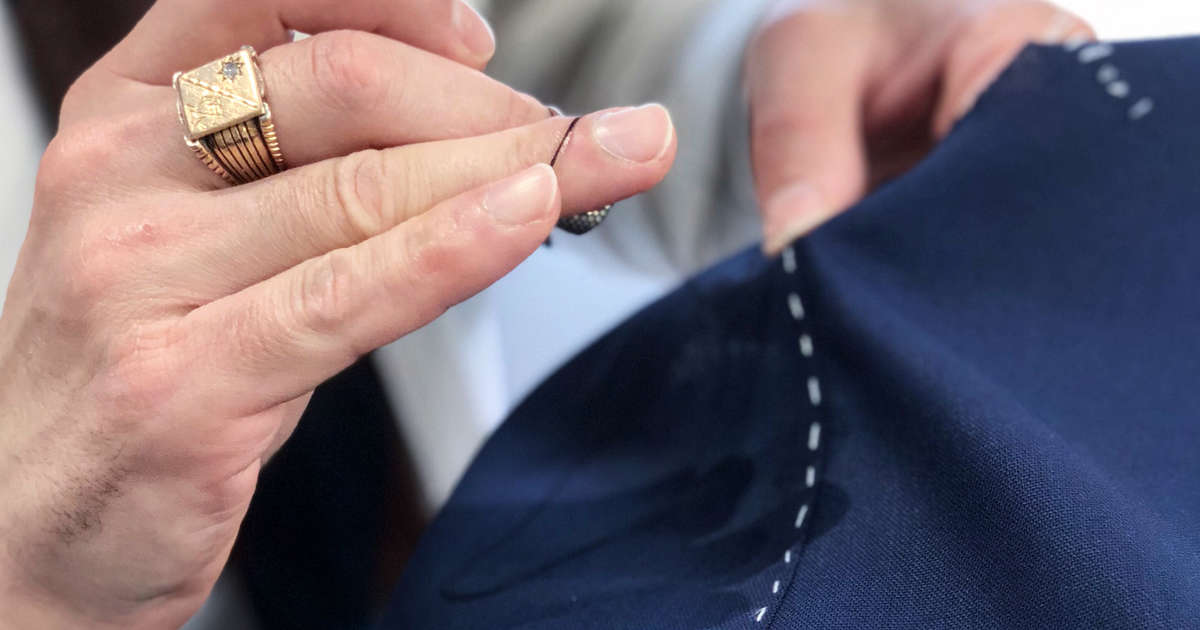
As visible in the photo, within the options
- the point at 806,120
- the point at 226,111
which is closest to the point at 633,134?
the point at 226,111

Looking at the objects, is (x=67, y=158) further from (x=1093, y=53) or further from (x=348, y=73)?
(x=1093, y=53)

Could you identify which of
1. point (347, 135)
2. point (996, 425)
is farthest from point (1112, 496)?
point (347, 135)

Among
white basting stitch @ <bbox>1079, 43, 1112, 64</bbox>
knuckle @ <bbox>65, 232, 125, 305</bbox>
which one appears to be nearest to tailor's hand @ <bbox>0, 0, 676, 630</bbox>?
knuckle @ <bbox>65, 232, 125, 305</bbox>

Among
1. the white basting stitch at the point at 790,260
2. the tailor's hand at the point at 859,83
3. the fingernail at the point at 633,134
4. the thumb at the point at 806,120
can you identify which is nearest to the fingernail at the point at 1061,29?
the tailor's hand at the point at 859,83

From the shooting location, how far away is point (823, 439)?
0.45 metres

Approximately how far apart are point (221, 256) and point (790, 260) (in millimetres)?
316

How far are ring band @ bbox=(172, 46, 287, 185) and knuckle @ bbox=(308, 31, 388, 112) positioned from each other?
1.0 inches

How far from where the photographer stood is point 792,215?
0.55m

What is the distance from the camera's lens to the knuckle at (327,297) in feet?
1.06

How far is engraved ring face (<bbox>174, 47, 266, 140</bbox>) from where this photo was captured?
0.34 metres

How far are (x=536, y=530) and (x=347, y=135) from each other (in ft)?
0.80

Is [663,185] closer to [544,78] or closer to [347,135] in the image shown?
[544,78]

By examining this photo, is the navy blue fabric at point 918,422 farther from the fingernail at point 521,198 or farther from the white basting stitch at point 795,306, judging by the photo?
the fingernail at point 521,198

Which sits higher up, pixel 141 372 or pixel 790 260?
pixel 141 372
